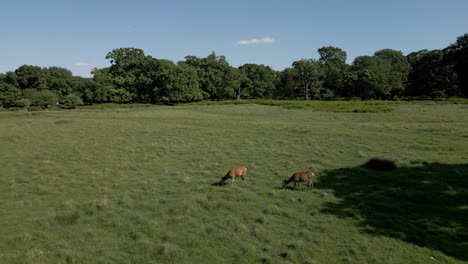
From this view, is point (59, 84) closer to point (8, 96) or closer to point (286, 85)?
point (8, 96)

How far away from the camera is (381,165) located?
21969mm

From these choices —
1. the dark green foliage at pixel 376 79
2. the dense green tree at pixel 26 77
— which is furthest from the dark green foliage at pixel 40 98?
the dark green foliage at pixel 376 79

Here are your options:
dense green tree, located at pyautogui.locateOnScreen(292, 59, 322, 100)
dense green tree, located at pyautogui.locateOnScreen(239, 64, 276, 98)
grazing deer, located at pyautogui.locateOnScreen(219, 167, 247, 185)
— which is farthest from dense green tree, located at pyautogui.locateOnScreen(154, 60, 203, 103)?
grazing deer, located at pyautogui.locateOnScreen(219, 167, 247, 185)

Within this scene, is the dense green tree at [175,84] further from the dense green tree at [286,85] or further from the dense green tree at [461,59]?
the dense green tree at [461,59]

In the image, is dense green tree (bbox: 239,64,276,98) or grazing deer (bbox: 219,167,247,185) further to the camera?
dense green tree (bbox: 239,64,276,98)

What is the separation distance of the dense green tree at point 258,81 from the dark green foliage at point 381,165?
98.5m

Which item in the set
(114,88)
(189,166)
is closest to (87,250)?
(189,166)

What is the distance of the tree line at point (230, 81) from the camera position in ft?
Answer: 305

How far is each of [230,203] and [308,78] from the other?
99129mm

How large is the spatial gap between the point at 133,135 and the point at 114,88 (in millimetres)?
62711

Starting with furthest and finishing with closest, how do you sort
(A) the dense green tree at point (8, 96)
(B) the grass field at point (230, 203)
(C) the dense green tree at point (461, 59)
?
(A) the dense green tree at point (8, 96) < (C) the dense green tree at point (461, 59) < (B) the grass field at point (230, 203)

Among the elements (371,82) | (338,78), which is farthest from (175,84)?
(371,82)

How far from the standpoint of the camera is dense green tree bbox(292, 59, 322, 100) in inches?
4227

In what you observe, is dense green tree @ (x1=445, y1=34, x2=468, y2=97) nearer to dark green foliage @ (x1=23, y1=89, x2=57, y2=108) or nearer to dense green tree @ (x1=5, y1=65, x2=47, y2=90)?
dark green foliage @ (x1=23, y1=89, x2=57, y2=108)
